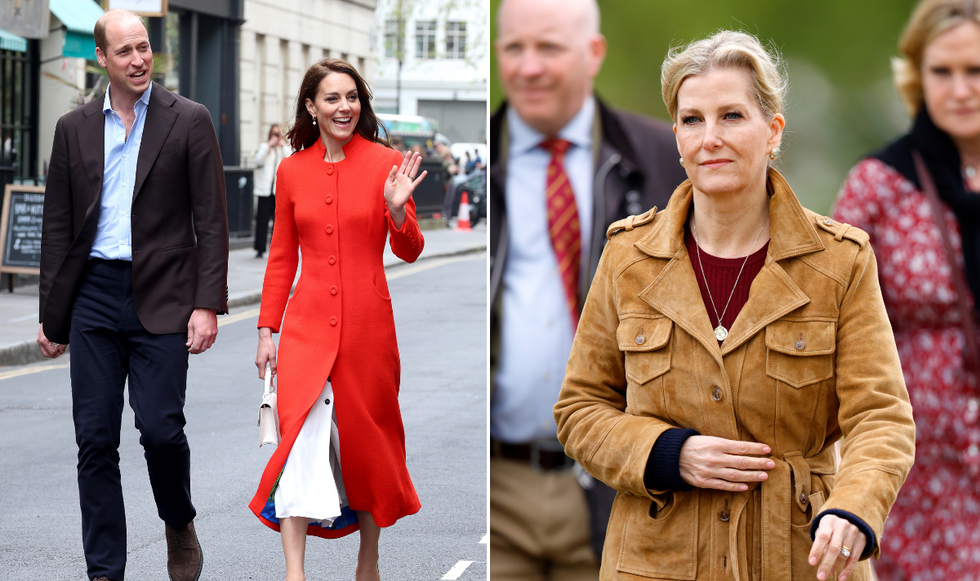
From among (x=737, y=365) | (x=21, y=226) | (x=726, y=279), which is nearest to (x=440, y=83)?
(x=21, y=226)

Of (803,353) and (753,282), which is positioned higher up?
(753,282)

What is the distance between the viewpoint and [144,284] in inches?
184

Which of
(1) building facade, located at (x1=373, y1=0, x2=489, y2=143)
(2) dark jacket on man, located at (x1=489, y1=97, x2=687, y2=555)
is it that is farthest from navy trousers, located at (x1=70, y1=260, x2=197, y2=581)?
(1) building facade, located at (x1=373, y1=0, x2=489, y2=143)

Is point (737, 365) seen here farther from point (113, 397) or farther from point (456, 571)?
point (456, 571)

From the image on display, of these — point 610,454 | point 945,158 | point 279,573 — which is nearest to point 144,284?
point 279,573

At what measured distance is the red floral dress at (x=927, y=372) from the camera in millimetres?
3189

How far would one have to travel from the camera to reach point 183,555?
4949 millimetres

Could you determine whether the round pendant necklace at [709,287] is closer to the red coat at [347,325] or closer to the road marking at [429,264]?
the red coat at [347,325]

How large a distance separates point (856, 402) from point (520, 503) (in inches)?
43.3

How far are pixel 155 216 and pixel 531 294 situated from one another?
1.99m

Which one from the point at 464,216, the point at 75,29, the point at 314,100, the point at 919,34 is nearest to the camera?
the point at 919,34

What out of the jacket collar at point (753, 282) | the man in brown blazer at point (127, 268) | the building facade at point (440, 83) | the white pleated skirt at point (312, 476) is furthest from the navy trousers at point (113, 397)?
the building facade at point (440, 83)

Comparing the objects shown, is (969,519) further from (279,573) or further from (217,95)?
(217,95)

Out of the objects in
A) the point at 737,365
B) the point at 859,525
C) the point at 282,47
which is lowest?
the point at 859,525
